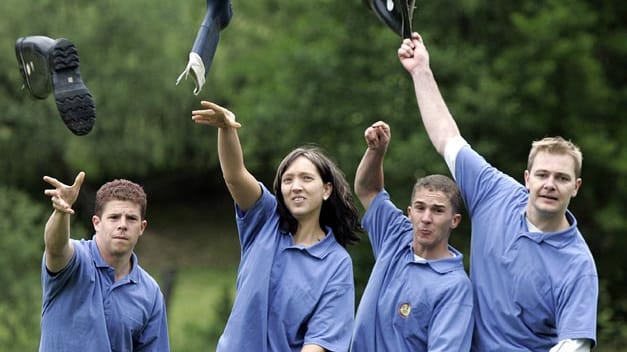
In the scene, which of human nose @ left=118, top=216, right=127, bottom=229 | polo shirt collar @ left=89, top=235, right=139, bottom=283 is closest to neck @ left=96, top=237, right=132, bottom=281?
polo shirt collar @ left=89, top=235, right=139, bottom=283

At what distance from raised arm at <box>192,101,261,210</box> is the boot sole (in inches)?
24.4

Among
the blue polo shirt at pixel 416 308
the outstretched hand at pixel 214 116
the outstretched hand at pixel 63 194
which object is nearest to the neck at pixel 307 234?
the blue polo shirt at pixel 416 308

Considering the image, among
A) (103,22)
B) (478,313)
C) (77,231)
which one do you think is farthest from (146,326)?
(103,22)

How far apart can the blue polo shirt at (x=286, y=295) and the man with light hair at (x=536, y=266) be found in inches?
26.8

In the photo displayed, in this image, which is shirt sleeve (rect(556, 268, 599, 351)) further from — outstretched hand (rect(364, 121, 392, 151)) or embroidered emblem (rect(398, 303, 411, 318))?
outstretched hand (rect(364, 121, 392, 151))

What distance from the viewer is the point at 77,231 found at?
19.9 metres

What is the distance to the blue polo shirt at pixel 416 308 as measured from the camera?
6.59 metres

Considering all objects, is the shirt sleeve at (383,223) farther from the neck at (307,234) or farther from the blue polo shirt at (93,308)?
the blue polo shirt at (93,308)

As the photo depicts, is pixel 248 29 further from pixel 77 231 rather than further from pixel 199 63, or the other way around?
pixel 199 63

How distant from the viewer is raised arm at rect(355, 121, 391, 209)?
7031 mm

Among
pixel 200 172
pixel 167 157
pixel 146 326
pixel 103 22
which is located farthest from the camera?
pixel 200 172

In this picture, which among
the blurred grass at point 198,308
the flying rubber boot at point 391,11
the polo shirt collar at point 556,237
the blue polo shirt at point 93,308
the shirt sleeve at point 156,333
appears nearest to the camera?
the polo shirt collar at point 556,237

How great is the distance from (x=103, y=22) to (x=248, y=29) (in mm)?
3251

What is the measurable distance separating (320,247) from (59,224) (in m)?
1.28
